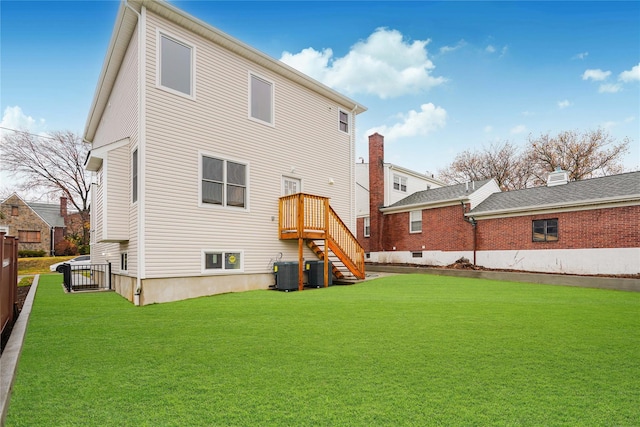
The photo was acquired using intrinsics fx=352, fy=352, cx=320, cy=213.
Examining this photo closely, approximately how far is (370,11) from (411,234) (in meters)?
11.0

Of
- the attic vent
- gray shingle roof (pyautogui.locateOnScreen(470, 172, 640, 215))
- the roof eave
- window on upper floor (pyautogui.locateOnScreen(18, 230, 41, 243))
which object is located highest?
the attic vent

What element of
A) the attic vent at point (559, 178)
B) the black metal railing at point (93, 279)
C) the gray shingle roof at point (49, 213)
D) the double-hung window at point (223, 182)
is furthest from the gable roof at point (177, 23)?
the gray shingle roof at point (49, 213)

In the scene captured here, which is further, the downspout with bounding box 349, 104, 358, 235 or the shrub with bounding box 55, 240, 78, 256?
the shrub with bounding box 55, 240, 78, 256

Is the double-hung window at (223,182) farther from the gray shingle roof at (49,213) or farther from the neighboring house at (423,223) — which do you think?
the gray shingle roof at (49,213)

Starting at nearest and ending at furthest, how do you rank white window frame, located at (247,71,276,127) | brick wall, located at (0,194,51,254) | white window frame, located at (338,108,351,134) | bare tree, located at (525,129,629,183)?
1. white window frame, located at (247,71,276,127)
2. white window frame, located at (338,108,351,134)
3. bare tree, located at (525,129,629,183)
4. brick wall, located at (0,194,51,254)

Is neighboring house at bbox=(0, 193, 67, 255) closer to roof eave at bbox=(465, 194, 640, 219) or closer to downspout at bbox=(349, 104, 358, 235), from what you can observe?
downspout at bbox=(349, 104, 358, 235)

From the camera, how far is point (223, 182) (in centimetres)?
1009

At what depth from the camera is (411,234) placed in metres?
19.3

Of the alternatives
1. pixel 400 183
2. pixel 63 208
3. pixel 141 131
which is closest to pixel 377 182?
pixel 400 183

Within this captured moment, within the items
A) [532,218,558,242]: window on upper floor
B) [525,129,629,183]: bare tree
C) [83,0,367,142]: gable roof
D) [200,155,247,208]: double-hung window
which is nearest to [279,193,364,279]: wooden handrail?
[200,155,247,208]: double-hung window

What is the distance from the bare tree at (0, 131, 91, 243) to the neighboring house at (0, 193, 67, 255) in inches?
133

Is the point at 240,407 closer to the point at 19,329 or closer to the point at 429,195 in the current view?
the point at 19,329

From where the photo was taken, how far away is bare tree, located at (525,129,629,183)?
92.2 feet

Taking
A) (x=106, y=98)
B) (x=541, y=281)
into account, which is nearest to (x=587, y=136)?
(x=541, y=281)
